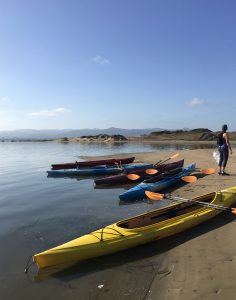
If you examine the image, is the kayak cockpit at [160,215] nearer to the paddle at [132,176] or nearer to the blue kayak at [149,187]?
the blue kayak at [149,187]

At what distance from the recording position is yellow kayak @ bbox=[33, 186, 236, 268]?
6831 mm

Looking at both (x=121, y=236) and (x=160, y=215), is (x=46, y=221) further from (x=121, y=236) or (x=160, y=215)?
(x=121, y=236)

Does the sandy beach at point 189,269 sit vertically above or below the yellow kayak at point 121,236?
below

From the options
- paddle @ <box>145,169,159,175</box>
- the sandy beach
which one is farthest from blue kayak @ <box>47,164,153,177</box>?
the sandy beach

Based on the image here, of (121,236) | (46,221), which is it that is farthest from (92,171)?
(121,236)

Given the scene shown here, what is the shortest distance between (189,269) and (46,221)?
5.42 m

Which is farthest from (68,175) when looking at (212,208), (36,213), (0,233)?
(212,208)

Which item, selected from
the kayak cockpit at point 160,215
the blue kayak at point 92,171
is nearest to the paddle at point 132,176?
the blue kayak at point 92,171

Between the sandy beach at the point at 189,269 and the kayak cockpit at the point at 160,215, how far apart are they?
2.86 feet

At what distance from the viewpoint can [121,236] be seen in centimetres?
741

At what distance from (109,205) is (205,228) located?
14.6ft

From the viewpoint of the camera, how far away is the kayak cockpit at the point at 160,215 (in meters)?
8.38

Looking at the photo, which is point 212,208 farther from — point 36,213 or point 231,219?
point 36,213

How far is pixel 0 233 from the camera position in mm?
9539
